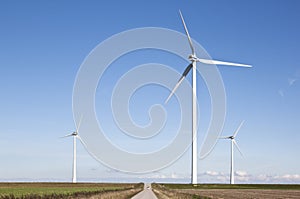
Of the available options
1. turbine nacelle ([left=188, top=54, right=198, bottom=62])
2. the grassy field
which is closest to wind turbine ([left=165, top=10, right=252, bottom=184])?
turbine nacelle ([left=188, top=54, right=198, bottom=62])

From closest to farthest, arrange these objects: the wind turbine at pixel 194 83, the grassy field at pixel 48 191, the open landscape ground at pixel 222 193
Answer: the grassy field at pixel 48 191 → the open landscape ground at pixel 222 193 → the wind turbine at pixel 194 83

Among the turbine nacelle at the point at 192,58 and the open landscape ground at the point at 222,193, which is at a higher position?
the turbine nacelle at the point at 192,58

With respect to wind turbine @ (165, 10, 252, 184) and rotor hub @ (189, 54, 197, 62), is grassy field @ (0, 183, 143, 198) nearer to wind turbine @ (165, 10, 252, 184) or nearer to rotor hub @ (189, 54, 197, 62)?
wind turbine @ (165, 10, 252, 184)

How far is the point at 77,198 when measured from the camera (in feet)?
178

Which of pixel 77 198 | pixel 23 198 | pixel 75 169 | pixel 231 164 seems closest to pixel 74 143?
pixel 75 169

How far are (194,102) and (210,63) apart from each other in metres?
10.4

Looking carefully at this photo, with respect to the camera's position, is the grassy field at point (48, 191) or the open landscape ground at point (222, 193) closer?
the grassy field at point (48, 191)

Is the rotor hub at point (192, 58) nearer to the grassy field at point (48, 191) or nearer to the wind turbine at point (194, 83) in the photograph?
the wind turbine at point (194, 83)

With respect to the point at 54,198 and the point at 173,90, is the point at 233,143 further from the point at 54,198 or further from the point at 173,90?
the point at 54,198

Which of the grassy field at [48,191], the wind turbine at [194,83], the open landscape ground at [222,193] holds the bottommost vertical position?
the open landscape ground at [222,193]

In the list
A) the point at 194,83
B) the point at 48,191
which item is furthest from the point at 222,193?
the point at 48,191

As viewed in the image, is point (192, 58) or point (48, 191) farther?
point (192, 58)

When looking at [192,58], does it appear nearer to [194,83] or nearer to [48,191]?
[194,83]

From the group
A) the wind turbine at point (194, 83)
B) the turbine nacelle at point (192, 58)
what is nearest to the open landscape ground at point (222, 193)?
the wind turbine at point (194, 83)
